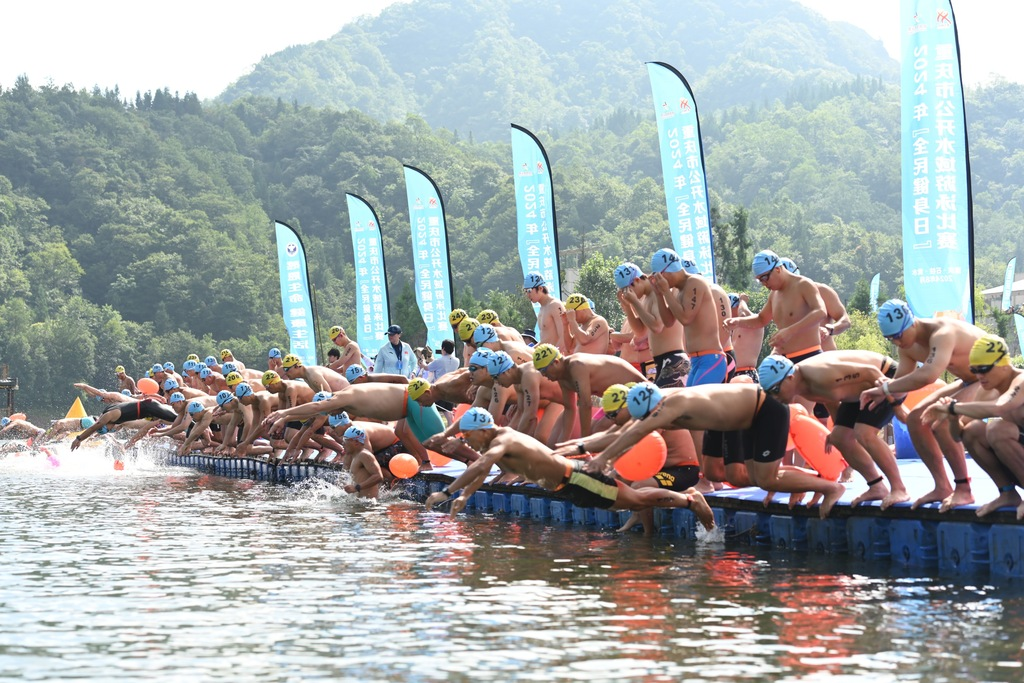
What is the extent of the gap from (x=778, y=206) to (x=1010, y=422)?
111327 millimetres

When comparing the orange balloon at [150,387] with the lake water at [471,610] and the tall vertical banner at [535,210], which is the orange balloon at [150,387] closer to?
the tall vertical banner at [535,210]

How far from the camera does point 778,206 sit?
385 feet

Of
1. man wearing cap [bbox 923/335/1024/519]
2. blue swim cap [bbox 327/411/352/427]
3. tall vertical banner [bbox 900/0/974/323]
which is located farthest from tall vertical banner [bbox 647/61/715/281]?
man wearing cap [bbox 923/335/1024/519]

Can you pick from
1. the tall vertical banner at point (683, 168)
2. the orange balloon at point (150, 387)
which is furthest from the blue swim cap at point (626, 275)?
the orange balloon at point (150, 387)

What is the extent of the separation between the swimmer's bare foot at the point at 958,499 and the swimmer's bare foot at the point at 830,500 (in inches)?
39.0

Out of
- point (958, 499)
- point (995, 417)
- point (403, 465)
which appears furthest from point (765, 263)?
point (403, 465)

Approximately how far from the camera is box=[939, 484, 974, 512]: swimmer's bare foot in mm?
9219

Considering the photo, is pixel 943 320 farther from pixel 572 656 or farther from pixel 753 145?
pixel 753 145

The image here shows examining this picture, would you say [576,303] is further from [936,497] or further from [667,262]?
[936,497]

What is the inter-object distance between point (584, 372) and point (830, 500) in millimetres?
2791

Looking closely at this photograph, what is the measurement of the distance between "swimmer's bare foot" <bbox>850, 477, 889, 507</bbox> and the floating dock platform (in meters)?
0.06

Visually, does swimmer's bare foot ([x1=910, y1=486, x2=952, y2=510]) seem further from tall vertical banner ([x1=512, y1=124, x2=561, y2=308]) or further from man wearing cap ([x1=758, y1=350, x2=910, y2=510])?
tall vertical banner ([x1=512, y1=124, x2=561, y2=308])

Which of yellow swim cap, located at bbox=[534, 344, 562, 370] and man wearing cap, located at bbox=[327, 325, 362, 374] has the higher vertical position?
man wearing cap, located at bbox=[327, 325, 362, 374]

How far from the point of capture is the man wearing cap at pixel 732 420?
9914 millimetres
